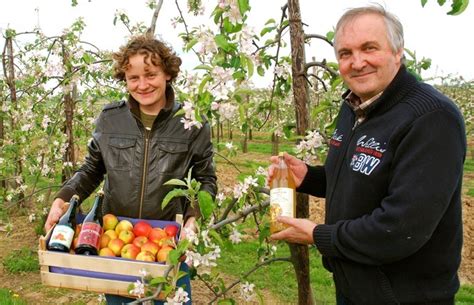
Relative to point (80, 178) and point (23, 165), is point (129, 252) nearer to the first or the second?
point (80, 178)

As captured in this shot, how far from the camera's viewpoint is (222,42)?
70.2 inches

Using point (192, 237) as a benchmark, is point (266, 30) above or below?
above

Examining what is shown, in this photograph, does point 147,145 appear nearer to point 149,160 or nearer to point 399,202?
point 149,160

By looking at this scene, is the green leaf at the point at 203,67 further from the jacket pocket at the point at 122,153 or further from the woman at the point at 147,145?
the jacket pocket at the point at 122,153

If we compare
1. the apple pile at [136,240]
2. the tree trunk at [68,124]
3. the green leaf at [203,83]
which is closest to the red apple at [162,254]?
the apple pile at [136,240]

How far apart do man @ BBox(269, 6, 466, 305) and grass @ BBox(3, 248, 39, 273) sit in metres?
4.39

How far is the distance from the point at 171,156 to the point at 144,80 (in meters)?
0.40

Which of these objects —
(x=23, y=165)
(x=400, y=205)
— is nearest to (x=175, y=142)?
(x=400, y=205)

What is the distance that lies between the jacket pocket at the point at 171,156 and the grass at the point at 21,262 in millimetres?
3689

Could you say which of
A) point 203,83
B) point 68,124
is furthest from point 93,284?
point 68,124

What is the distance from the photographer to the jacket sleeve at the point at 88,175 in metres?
2.46

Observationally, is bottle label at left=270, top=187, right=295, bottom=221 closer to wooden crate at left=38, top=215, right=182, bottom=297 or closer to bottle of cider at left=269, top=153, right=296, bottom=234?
bottle of cider at left=269, top=153, right=296, bottom=234

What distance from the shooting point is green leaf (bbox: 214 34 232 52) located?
1.78 metres

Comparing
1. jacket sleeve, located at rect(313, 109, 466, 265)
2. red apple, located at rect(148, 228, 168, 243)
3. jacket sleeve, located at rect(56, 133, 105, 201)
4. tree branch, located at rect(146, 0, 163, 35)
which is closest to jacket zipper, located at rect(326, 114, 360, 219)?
jacket sleeve, located at rect(313, 109, 466, 265)
